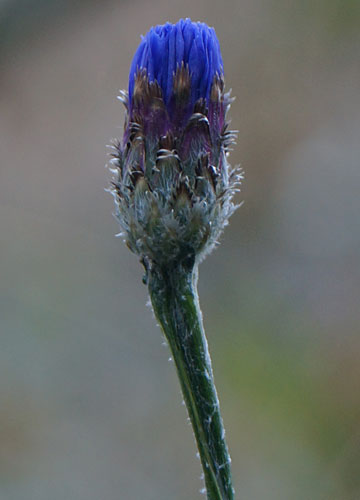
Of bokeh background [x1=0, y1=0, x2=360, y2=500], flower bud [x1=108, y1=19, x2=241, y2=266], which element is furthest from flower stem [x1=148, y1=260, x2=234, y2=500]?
bokeh background [x1=0, y1=0, x2=360, y2=500]

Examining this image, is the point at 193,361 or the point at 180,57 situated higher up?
the point at 180,57

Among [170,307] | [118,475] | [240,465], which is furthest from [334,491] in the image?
[170,307]

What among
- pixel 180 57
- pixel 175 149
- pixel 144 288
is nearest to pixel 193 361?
pixel 175 149

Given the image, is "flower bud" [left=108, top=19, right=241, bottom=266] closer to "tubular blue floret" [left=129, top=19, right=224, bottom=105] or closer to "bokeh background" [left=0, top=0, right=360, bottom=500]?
"tubular blue floret" [left=129, top=19, right=224, bottom=105]

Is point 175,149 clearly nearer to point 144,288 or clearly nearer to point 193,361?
point 193,361

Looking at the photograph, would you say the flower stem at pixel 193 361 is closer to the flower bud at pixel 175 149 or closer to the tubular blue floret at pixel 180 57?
the flower bud at pixel 175 149

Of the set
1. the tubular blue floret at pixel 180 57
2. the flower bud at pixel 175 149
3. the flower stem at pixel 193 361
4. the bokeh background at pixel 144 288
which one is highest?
the bokeh background at pixel 144 288

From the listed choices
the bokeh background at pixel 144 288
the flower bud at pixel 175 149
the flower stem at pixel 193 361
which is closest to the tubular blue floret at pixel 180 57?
the flower bud at pixel 175 149
